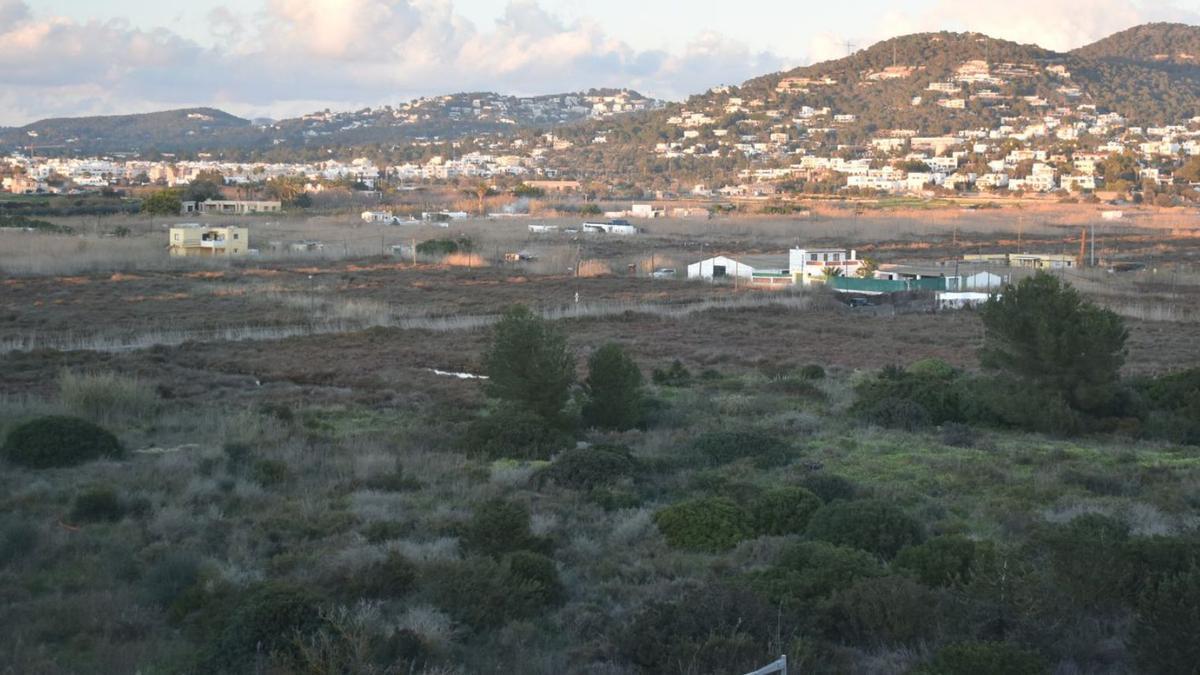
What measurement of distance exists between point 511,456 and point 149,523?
570 centimetres

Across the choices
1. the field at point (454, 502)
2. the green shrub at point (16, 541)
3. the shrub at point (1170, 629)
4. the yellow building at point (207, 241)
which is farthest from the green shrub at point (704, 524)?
the yellow building at point (207, 241)

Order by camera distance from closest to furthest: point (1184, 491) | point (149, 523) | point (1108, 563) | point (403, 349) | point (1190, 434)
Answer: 1. point (1108, 563)
2. point (149, 523)
3. point (1184, 491)
4. point (1190, 434)
5. point (403, 349)

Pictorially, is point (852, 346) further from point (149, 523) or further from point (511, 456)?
point (149, 523)

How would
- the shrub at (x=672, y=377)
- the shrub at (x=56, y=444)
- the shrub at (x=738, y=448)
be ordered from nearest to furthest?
1. the shrub at (x=56, y=444)
2. the shrub at (x=738, y=448)
3. the shrub at (x=672, y=377)

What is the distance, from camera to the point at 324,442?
17.3 metres

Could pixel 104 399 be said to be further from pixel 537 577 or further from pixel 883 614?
pixel 883 614

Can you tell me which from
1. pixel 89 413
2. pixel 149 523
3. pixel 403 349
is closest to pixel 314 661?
pixel 149 523

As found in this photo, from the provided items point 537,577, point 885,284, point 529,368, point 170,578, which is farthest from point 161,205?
point 537,577

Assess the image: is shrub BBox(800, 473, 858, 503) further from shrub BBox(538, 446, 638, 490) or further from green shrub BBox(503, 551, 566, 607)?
green shrub BBox(503, 551, 566, 607)

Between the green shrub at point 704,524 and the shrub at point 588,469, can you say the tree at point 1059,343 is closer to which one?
the shrub at point 588,469

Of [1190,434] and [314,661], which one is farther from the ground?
[314,661]

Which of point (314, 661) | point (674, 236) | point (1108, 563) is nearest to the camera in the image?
point (314, 661)

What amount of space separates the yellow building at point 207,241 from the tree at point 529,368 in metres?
50.8

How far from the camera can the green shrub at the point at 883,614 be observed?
825cm
